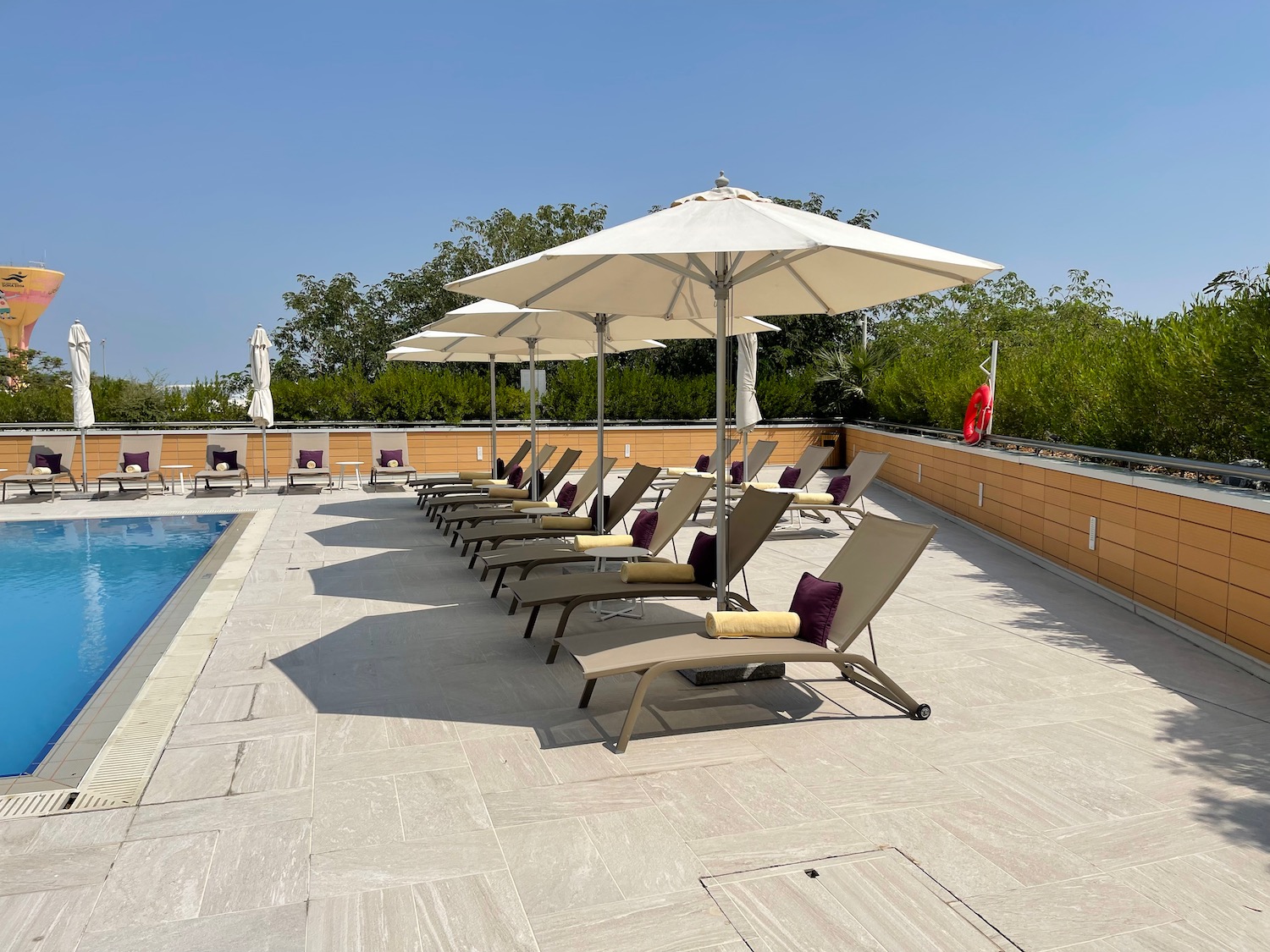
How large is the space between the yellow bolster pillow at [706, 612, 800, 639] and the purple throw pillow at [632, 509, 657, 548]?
2.18 meters

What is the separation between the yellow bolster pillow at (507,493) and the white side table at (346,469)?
486 centimetres

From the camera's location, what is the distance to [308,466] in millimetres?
13523

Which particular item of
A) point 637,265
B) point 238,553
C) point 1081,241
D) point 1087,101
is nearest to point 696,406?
point 238,553

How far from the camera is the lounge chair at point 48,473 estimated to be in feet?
40.9

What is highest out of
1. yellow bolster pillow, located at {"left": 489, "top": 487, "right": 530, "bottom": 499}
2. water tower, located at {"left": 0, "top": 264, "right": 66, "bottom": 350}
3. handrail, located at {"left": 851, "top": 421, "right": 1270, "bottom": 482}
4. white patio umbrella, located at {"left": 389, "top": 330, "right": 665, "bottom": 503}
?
water tower, located at {"left": 0, "top": 264, "right": 66, "bottom": 350}

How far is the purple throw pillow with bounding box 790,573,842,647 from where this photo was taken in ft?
13.4

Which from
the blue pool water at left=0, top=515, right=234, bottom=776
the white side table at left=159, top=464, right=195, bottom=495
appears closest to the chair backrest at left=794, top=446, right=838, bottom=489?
the blue pool water at left=0, top=515, right=234, bottom=776

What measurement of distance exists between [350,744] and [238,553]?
5121mm

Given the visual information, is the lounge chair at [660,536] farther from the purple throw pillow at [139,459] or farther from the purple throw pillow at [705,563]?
the purple throw pillow at [139,459]

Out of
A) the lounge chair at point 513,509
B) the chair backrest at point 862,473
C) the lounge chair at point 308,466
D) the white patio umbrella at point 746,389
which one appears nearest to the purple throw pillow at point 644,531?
the lounge chair at point 513,509

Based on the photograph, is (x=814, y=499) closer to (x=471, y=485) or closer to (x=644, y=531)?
(x=644, y=531)

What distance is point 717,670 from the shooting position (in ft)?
14.5

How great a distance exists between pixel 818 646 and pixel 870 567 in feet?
1.75

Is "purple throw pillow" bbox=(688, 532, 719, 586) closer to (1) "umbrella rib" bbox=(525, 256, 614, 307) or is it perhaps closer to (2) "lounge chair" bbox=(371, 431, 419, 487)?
(1) "umbrella rib" bbox=(525, 256, 614, 307)
